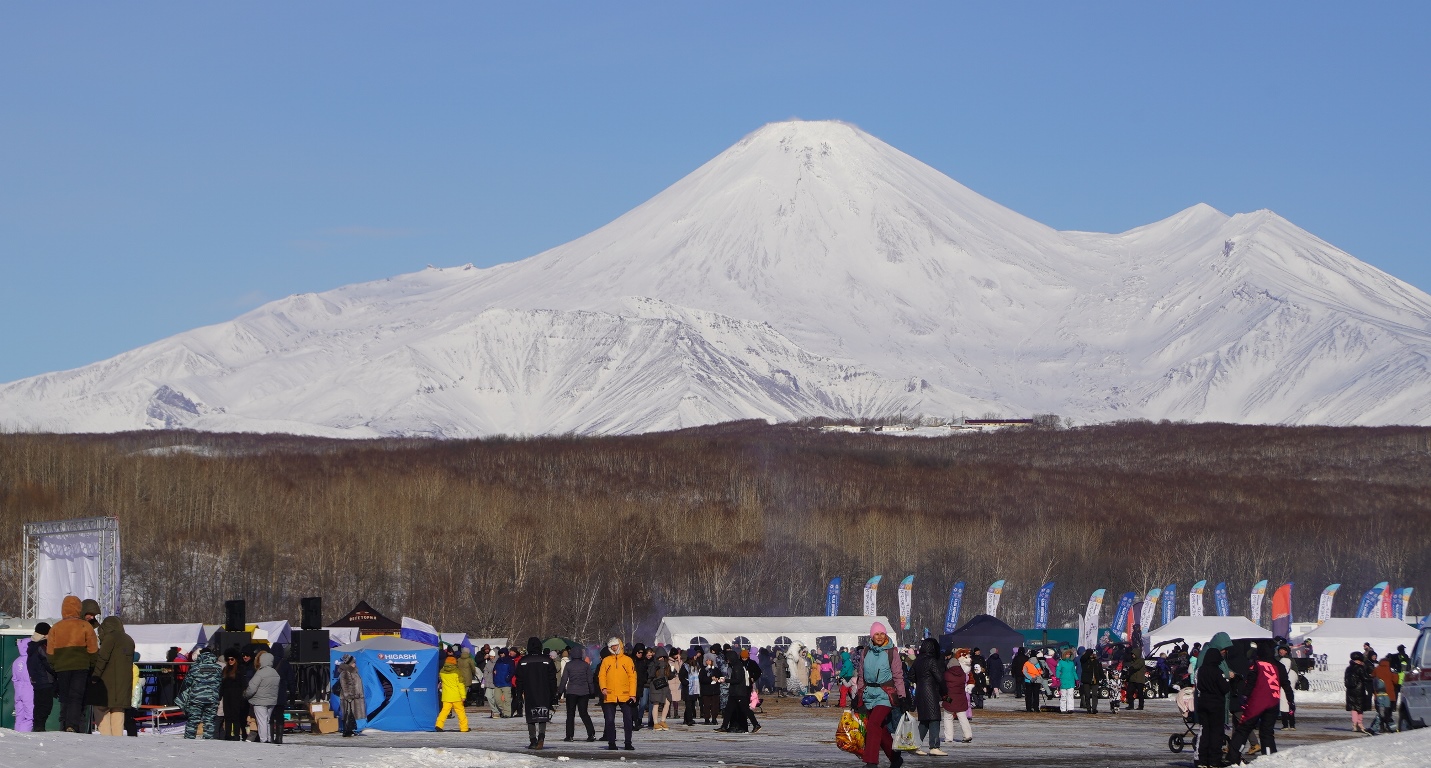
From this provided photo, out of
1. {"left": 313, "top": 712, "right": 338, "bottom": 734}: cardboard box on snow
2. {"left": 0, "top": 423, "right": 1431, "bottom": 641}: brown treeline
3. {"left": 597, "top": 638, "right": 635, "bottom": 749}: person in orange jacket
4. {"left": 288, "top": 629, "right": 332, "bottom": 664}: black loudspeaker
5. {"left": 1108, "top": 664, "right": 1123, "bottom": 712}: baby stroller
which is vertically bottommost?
{"left": 1108, "top": 664, "right": 1123, "bottom": 712}: baby stroller

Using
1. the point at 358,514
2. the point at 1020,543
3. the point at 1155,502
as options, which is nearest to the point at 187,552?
the point at 358,514

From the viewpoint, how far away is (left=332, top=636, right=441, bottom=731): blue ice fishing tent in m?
26.5

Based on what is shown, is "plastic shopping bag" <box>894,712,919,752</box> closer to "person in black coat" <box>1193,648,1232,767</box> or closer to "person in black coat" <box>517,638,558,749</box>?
"person in black coat" <box>1193,648,1232,767</box>

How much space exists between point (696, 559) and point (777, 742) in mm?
67592

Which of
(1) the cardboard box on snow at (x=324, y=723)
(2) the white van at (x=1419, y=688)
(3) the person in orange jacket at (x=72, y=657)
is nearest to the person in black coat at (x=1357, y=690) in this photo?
(2) the white van at (x=1419, y=688)

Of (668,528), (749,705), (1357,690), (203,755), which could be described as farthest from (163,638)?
(668,528)

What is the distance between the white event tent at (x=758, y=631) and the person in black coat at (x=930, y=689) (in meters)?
26.3

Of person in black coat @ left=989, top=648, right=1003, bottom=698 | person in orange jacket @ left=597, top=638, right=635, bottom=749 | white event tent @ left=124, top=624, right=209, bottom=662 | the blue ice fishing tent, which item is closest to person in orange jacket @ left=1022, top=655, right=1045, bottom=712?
person in black coat @ left=989, top=648, right=1003, bottom=698

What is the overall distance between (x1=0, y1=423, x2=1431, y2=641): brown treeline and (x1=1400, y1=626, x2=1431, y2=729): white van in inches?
2170

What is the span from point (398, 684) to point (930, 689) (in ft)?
28.5

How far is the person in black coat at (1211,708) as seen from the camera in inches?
723

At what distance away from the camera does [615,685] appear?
22312mm

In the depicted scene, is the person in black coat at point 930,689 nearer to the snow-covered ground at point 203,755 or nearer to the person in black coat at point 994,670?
the snow-covered ground at point 203,755

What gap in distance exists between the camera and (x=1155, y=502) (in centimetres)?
11825
